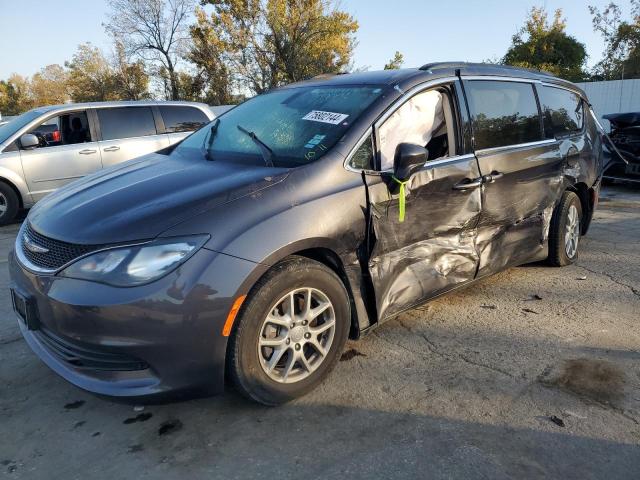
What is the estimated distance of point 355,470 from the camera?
2.26 metres

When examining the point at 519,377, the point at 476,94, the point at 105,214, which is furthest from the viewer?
the point at 476,94

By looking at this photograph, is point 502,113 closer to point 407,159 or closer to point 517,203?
point 517,203

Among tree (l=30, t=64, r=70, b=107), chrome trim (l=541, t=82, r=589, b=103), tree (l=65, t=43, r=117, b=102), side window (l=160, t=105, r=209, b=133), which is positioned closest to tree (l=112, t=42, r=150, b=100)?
tree (l=65, t=43, r=117, b=102)

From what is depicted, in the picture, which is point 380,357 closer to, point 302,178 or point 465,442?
point 465,442

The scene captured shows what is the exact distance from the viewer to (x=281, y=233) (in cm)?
255

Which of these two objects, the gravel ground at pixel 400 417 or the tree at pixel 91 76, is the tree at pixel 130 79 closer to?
the tree at pixel 91 76

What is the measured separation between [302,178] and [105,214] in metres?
1.02

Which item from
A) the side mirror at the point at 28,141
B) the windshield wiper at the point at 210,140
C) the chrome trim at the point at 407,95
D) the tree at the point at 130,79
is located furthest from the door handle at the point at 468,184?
the tree at the point at 130,79

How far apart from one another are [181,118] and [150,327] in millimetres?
7230

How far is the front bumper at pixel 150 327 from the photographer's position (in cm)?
228

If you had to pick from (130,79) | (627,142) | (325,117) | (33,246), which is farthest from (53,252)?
(130,79)

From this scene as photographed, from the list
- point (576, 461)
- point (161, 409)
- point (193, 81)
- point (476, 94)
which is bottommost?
point (576, 461)

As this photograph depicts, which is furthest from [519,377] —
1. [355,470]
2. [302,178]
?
[302,178]

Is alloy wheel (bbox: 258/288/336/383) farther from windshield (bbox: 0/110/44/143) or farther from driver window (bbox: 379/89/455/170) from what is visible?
windshield (bbox: 0/110/44/143)
